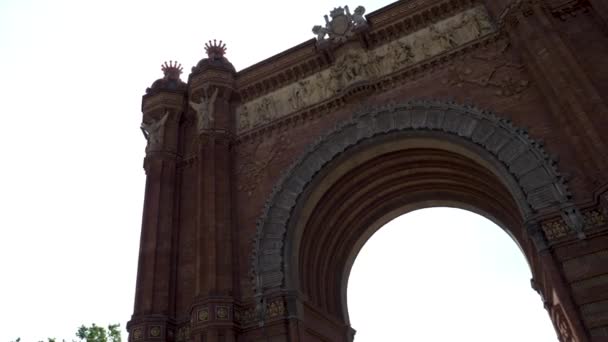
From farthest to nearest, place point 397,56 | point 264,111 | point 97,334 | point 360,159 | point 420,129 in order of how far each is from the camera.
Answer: point 97,334, point 264,111, point 397,56, point 360,159, point 420,129

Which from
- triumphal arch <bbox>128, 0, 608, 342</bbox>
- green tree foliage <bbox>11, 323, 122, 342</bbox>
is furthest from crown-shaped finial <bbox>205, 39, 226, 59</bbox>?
green tree foliage <bbox>11, 323, 122, 342</bbox>

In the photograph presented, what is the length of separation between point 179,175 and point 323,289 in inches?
233

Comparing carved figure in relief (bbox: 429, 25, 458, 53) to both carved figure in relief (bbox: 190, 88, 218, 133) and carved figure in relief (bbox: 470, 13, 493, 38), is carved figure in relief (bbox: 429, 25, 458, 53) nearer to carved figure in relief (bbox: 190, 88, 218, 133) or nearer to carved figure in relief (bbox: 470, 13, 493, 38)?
carved figure in relief (bbox: 470, 13, 493, 38)

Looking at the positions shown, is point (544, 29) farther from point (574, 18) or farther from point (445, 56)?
point (445, 56)

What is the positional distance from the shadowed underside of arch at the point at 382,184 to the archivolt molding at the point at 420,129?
0.02 metres

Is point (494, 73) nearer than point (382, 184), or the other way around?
point (494, 73)

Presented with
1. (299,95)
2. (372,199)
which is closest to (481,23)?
(299,95)

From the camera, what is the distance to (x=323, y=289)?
13.7m

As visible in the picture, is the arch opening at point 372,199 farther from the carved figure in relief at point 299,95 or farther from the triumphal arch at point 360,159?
the carved figure in relief at point 299,95

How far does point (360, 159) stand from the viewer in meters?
12.7

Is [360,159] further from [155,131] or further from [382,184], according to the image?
[155,131]

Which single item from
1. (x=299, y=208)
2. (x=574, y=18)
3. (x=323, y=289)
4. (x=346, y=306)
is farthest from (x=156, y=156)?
(x=574, y=18)

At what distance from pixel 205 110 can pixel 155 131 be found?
2035 mm

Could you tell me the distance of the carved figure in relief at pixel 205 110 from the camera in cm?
1447
